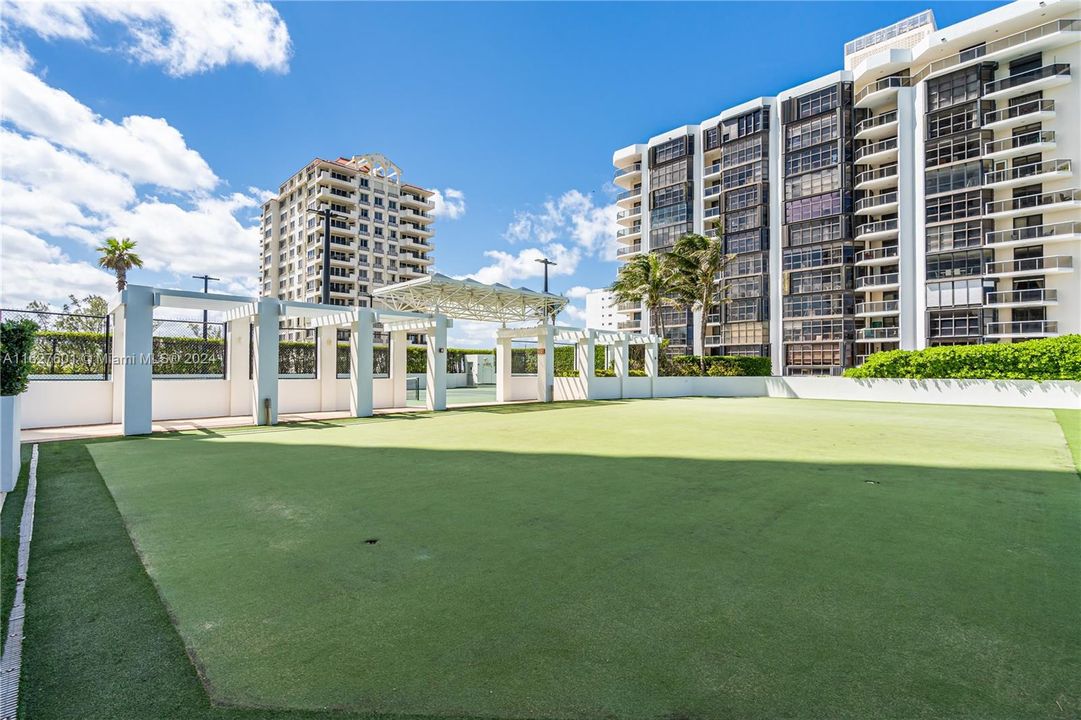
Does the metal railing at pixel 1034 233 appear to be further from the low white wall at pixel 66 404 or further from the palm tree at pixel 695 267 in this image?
the low white wall at pixel 66 404

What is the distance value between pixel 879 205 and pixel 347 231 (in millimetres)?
62297

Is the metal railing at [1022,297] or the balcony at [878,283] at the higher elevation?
the balcony at [878,283]

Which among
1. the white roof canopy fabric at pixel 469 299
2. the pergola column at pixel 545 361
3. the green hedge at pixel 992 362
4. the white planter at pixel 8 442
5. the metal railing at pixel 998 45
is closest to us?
the white planter at pixel 8 442

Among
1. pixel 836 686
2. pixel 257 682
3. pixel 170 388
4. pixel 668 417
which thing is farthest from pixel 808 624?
pixel 170 388

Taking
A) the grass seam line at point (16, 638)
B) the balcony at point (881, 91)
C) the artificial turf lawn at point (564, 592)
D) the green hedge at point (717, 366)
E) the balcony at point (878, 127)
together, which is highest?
the balcony at point (881, 91)

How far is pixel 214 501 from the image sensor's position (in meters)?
6.16

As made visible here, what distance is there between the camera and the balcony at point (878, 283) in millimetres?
44500

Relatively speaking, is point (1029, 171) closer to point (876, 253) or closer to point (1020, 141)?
point (1020, 141)

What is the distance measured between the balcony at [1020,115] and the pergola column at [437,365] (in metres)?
45.7

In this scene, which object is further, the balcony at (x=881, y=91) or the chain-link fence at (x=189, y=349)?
the balcony at (x=881, y=91)

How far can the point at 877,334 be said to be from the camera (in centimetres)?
4516

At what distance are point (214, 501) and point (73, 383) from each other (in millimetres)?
12124

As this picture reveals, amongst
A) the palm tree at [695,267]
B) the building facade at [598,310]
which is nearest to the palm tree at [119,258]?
the palm tree at [695,267]

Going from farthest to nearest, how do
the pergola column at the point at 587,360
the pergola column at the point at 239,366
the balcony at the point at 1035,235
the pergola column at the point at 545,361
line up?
the balcony at the point at 1035,235
the pergola column at the point at 587,360
the pergola column at the point at 545,361
the pergola column at the point at 239,366
